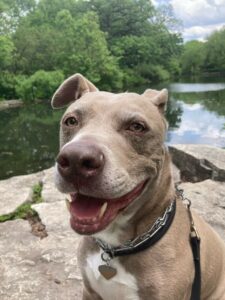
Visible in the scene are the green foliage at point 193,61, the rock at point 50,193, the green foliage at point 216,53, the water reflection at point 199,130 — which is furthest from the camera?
the green foliage at point 193,61

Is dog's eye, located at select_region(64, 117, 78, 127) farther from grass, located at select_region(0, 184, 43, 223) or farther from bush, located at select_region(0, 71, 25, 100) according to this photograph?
bush, located at select_region(0, 71, 25, 100)

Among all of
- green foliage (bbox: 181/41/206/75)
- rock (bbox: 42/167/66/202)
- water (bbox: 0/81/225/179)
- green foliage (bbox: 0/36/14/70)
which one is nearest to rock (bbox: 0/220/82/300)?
rock (bbox: 42/167/66/202)

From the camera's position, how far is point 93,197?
Answer: 203cm

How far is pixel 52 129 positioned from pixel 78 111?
14433mm

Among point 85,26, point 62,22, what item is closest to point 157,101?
point 85,26

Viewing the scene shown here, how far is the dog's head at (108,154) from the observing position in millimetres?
1896

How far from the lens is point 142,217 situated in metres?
2.38

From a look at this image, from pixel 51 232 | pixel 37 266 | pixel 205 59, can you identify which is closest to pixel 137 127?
pixel 37 266

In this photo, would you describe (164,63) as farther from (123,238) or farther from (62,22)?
(123,238)

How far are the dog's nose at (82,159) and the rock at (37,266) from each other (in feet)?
5.40

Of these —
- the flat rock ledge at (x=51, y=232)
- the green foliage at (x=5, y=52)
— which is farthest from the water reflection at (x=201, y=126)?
the green foliage at (x=5, y=52)

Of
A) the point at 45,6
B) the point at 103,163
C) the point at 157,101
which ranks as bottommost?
the point at 103,163

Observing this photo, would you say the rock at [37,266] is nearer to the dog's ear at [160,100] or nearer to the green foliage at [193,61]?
the dog's ear at [160,100]

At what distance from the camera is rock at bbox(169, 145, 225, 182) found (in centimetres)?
548
